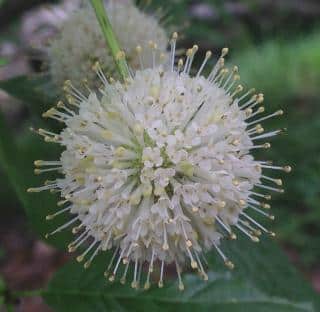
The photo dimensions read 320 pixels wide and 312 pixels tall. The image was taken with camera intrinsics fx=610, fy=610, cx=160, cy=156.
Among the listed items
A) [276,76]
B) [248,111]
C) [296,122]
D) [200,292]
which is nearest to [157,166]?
[248,111]

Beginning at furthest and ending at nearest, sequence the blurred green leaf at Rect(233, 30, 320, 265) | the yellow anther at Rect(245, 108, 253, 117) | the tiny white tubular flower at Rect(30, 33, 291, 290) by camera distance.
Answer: the blurred green leaf at Rect(233, 30, 320, 265), the yellow anther at Rect(245, 108, 253, 117), the tiny white tubular flower at Rect(30, 33, 291, 290)

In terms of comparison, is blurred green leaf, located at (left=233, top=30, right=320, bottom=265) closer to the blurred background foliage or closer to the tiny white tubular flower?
the blurred background foliage

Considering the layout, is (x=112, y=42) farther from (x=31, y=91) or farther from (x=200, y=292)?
(x=200, y=292)

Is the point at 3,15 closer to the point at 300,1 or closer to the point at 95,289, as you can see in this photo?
the point at 95,289

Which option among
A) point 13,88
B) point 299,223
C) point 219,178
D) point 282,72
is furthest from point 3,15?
point 282,72

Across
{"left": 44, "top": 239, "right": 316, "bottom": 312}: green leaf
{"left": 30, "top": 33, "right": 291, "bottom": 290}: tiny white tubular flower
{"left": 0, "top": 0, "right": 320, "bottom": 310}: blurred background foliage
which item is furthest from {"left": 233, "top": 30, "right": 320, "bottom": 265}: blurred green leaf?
{"left": 30, "top": 33, "right": 291, "bottom": 290}: tiny white tubular flower

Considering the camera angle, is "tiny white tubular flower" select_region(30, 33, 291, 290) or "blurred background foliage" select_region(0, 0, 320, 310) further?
"blurred background foliage" select_region(0, 0, 320, 310)

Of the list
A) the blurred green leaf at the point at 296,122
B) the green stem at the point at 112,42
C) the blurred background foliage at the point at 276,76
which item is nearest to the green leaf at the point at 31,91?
the blurred background foliage at the point at 276,76
